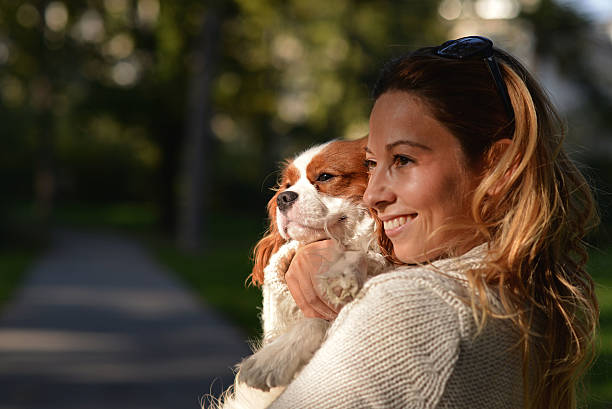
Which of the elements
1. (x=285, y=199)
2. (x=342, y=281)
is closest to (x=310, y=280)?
(x=342, y=281)

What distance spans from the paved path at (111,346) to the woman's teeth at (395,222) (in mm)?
3749

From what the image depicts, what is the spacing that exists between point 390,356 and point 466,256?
365 millimetres

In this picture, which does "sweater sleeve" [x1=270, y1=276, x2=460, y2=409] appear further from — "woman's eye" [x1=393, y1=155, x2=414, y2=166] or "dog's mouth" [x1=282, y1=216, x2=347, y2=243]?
"dog's mouth" [x1=282, y1=216, x2=347, y2=243]

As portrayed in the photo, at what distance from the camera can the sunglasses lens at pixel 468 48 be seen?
1740 millimetres

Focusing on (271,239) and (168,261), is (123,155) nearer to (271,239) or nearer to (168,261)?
(168,261)

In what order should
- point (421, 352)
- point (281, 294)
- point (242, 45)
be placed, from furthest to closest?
point (242, 45), point (281, 294), point (421, 352)

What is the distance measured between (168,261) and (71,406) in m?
10.1

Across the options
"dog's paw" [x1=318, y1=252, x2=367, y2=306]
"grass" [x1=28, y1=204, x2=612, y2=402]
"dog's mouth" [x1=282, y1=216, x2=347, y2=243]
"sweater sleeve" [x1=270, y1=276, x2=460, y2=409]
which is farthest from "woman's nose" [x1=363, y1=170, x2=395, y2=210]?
"grass" [x1=28, y1=204, x2=612, y2=402]

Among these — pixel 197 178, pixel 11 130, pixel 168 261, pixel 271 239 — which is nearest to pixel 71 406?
pixel 271 239

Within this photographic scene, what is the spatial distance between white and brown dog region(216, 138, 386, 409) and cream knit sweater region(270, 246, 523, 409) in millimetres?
255

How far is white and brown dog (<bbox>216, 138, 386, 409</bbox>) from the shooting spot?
1.83 metres

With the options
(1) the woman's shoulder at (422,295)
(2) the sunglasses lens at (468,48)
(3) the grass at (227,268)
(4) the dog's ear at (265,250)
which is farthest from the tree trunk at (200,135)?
(1) the woman's shoulder at (422,295)

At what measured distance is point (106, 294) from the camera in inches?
474

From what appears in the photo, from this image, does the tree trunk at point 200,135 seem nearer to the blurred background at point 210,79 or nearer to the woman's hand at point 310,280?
the blurred background at point 210,79
